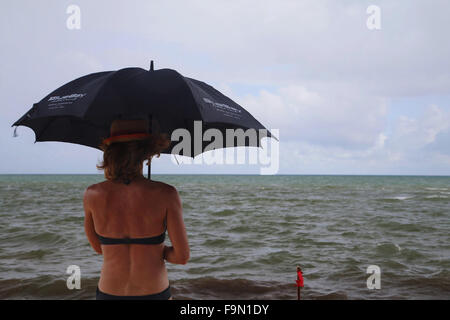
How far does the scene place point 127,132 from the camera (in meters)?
2.32

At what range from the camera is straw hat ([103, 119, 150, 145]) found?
2289 millimetres

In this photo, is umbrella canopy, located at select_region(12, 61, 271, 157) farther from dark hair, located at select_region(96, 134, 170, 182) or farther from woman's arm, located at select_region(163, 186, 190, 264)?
woman's arm, located at select_region(163, 186, 190, 264)

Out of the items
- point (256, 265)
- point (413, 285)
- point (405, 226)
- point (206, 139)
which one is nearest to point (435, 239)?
point (405, 226)

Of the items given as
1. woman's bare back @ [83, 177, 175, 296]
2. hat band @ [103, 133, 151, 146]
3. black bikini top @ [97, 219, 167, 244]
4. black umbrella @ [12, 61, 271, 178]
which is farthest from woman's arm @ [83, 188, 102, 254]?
black umbrella @ [12, 61, 271, 178]

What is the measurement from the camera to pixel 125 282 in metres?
2.39

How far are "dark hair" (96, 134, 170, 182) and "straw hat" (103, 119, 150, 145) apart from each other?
0.09 feet

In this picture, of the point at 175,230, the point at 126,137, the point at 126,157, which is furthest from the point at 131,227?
the point at 126,137

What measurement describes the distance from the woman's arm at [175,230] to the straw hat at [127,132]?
372mm

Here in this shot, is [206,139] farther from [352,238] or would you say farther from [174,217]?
[352,238]

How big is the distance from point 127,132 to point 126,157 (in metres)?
0.16

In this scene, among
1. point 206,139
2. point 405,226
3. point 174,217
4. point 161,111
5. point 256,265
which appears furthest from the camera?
point 405,226

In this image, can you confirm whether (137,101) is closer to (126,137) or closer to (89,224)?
(126,137)

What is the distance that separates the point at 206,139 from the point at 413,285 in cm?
602
